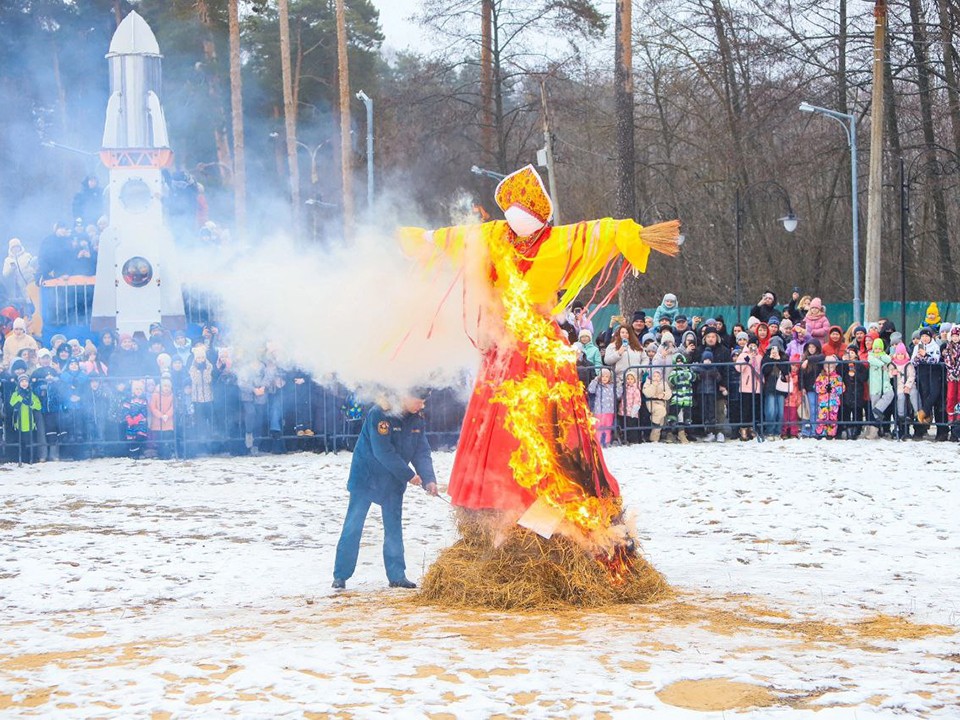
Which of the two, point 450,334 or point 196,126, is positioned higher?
point 196,126

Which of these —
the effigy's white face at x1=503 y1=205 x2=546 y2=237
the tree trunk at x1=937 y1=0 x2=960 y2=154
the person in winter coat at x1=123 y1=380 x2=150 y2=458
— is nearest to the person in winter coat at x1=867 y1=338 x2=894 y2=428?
the person in winter coat at x1=123 y1=380 x2=150 y2=458

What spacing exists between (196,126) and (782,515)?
37725mm

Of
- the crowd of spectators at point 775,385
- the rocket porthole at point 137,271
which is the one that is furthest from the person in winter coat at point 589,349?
the rocket porthole at point 137,271

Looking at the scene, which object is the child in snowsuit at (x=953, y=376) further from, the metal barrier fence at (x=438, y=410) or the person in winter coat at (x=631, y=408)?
the person in winter coat at (x=631, y=408)

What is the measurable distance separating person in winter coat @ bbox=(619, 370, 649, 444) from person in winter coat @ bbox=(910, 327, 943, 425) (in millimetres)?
3122

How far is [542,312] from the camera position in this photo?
26.1ft

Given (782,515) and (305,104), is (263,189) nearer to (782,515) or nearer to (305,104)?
(305,104)

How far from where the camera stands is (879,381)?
15.5 metres

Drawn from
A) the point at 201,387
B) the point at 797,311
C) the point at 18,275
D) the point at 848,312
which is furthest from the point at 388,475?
the point at 848,312

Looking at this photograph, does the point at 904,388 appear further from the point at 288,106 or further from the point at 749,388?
the point at 288,106

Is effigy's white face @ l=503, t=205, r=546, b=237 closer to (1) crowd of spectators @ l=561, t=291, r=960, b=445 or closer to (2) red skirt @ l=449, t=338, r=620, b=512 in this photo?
(2) red skirt @ l=449, t=338, r=620, b=512

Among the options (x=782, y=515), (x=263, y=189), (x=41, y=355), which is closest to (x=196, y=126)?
(x=263, y=189)

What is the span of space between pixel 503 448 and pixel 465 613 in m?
0.99

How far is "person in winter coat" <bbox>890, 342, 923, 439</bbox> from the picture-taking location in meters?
15.3
